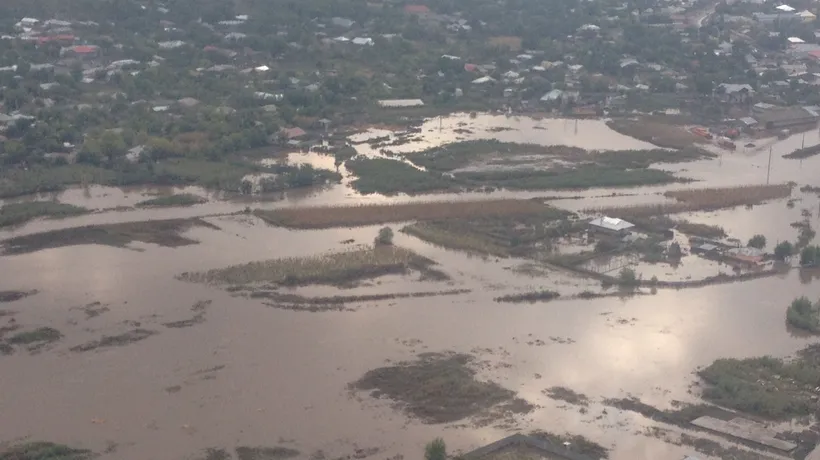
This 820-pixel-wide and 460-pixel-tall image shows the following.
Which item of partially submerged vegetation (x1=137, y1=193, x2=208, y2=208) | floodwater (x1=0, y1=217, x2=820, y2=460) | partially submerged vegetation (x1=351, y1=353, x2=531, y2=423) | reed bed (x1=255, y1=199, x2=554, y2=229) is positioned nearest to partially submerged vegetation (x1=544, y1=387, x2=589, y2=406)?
floodwater (x1=0, y1=217, x2=820, y2=460)

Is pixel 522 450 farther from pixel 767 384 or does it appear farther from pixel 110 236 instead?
pixel 110 236

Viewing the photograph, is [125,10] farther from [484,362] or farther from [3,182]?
[484,362]

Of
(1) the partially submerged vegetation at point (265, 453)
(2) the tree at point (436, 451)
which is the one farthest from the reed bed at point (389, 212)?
(2) the tree at point (436, 451)

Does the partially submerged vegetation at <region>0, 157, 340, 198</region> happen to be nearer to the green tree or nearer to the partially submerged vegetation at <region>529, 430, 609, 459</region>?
the partially submerged vegetation at <region>529, 430, 609, 459</region>

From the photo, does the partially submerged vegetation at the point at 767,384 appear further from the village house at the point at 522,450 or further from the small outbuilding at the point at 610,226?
the small outbuilding at the point at 610,226

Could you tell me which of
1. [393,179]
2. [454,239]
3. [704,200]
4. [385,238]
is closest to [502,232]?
[454,239]
